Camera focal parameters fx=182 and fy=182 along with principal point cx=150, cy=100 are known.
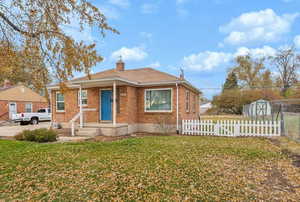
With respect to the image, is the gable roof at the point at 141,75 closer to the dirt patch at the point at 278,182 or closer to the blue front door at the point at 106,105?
the blue front door at the point at 106,105

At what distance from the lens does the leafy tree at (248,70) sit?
117 ft

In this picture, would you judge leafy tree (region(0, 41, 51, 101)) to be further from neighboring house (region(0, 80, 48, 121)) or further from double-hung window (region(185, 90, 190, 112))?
neighboring house (region(0, 80, 48, 121))

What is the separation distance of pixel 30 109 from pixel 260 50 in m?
41.1

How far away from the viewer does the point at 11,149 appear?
630cm

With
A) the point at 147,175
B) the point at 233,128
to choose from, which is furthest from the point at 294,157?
the point at 147,175

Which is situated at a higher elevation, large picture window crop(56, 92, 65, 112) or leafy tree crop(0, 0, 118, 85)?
leafy tree crop(0, 0, 118, 85)

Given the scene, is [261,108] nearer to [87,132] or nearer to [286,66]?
[87,132]

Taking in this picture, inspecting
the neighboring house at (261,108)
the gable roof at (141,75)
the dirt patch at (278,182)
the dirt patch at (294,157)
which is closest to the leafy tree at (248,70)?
the neighboring house at (261,108)

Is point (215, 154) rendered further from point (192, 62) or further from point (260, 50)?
point (260, 50)

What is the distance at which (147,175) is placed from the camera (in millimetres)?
3861

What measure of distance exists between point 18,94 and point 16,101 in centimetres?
107

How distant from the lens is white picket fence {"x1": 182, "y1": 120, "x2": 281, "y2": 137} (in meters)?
9.02

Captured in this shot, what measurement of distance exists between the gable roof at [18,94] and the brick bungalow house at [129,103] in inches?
598

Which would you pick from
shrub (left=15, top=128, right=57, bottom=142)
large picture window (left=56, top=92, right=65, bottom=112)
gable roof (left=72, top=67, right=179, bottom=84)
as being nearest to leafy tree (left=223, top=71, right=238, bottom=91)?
gable roof (left=72, top=67, right=179, bottom=84)
